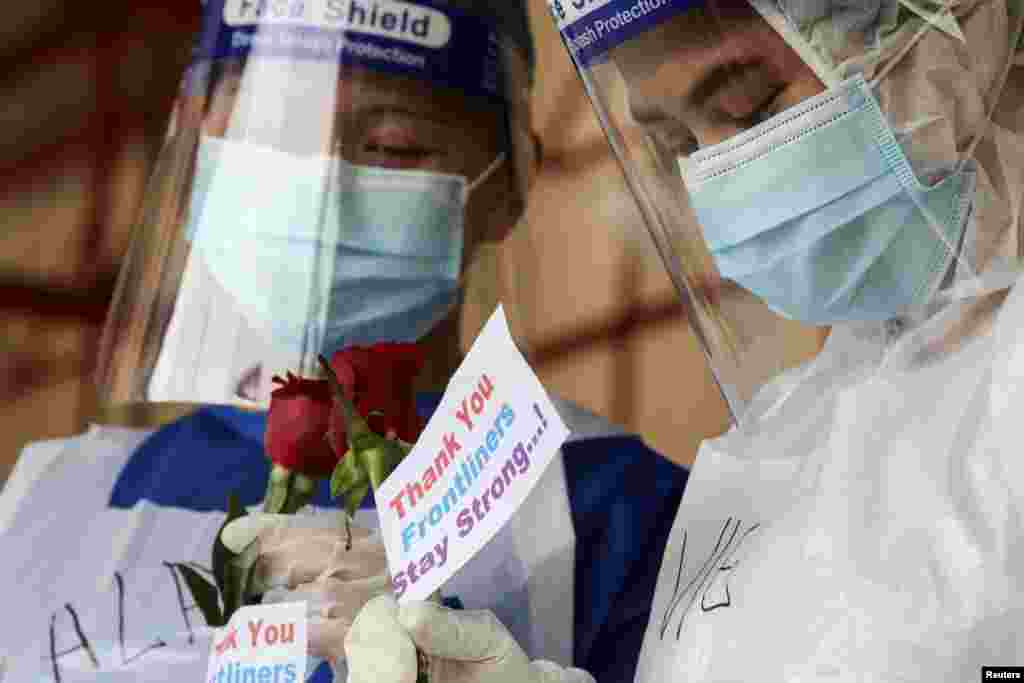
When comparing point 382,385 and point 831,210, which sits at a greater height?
point 831,210

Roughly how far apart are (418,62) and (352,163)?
11cm

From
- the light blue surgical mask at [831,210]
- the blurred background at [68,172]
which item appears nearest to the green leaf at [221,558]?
the light blue surgical mask at [831,210]

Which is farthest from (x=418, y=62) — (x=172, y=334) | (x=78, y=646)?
(x=78, y=646)

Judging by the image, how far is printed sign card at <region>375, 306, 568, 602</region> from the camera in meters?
0.53

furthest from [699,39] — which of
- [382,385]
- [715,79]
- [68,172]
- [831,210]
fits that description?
[68,172]

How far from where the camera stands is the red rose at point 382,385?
63 centimetres

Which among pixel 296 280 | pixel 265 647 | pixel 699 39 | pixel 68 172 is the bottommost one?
pixel 265 647

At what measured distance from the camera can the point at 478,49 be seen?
109cm

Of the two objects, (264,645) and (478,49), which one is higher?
A: (478,49)

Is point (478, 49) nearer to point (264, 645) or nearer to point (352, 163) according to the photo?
point (352, 163)

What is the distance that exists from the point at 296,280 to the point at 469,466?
1.66 ft

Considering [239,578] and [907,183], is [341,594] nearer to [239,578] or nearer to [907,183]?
[239,578]

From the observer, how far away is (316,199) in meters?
1.01

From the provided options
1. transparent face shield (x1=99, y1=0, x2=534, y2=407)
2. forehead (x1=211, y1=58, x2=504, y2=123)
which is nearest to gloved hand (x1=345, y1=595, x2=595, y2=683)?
transparent face shield (x1=99, y1=0, x2=534, y2=407)
